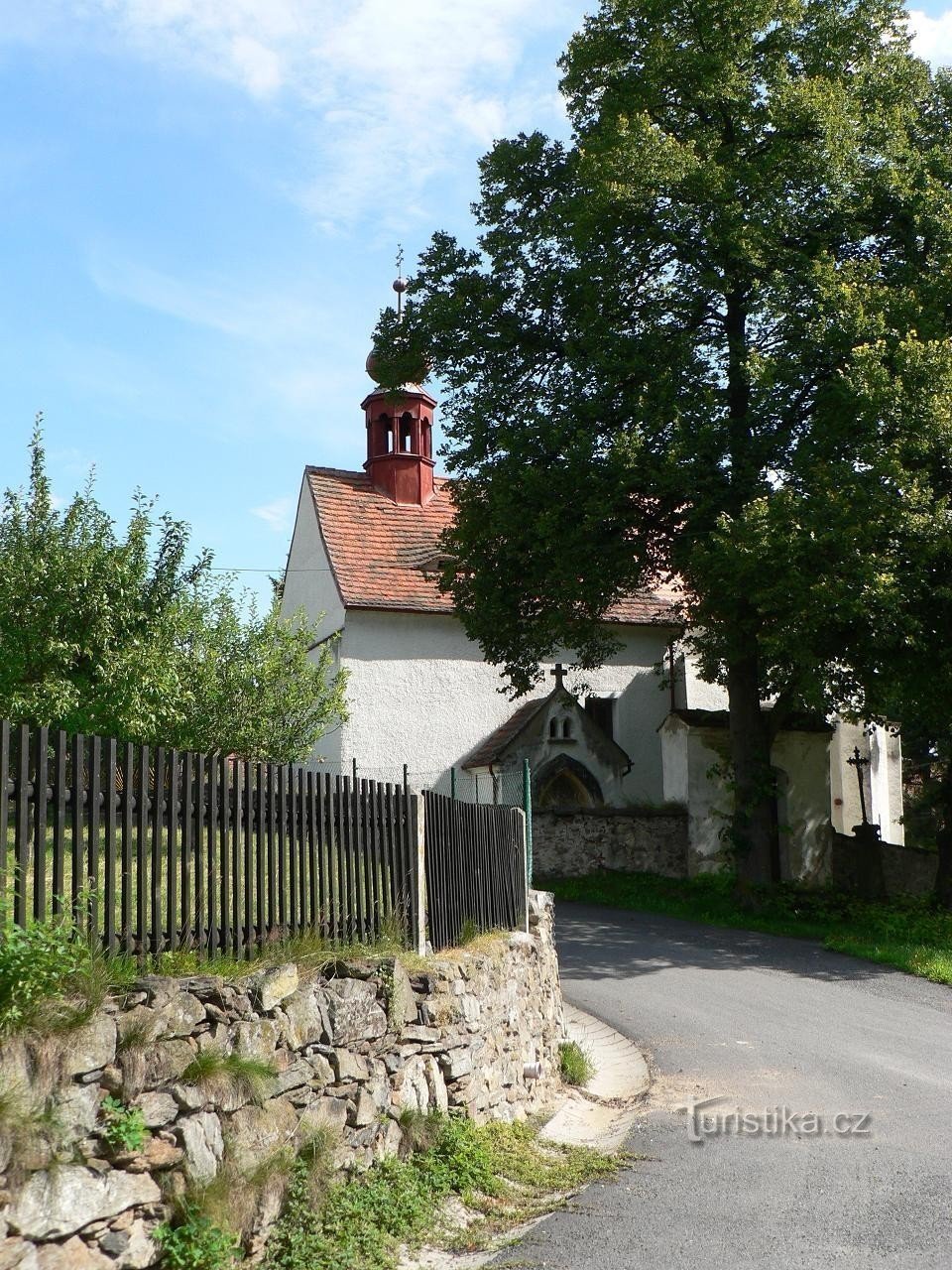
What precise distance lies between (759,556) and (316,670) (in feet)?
23.1

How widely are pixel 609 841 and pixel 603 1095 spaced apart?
1509 centimetres

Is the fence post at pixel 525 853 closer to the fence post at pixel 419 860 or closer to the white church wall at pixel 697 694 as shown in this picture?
the fence post at pixel 419 860

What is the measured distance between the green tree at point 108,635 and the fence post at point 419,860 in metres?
6.01

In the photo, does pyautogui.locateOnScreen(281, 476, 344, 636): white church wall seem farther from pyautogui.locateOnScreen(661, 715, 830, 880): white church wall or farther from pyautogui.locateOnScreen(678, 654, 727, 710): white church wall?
pyautogui.locateOnScreen(678, 654, 727, 710): white church wall

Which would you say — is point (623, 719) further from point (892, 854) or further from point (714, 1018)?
point (714, 1018)

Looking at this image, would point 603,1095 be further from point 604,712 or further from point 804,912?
point 604,712

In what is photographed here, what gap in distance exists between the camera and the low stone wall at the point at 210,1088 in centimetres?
462

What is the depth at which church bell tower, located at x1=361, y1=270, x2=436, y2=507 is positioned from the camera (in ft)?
106

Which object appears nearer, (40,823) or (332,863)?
(40,823)

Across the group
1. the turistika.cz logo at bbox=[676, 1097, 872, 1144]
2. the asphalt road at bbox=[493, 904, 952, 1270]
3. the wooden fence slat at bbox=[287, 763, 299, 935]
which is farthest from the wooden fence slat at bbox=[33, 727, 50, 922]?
the turistika.cz logo at bbox=[676, 1097, 872, 1144]

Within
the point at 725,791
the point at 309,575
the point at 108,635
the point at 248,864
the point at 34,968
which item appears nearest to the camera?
the point at 34,968

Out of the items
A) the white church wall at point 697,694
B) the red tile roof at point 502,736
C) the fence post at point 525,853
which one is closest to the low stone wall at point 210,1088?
the fence post at point 525,853

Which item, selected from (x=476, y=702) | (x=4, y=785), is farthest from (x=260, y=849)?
(x=476, y=702)

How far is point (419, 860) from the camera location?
840 centimetres
